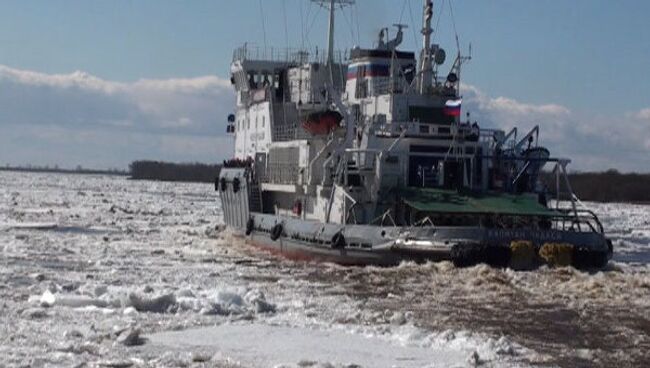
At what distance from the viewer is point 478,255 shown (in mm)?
19844

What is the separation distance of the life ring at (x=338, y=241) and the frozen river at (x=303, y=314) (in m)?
0.50

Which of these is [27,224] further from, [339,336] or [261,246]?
[339,336]

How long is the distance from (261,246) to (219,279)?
7.18 metres

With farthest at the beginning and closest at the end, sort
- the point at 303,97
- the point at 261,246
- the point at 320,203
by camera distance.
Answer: the point at 303,97 → the point at 261,246 → the point at 320,203

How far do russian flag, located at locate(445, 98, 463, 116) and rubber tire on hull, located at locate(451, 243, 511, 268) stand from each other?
5500 millimetres

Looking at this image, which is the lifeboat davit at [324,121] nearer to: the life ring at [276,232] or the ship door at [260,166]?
the life ring at [276,232]

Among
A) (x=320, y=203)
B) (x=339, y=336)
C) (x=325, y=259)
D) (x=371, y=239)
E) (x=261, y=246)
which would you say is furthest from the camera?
(x=261, y=246)

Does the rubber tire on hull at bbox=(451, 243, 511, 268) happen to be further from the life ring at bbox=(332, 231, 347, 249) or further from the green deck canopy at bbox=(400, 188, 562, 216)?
the life ring at bbox=(332, 231, 347, 249)

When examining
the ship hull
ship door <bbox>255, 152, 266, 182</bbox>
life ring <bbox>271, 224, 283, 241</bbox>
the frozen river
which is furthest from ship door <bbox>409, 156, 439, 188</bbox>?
ship door <bbox>255, 152, 266, 182</bbox>

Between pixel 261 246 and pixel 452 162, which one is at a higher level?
pixel 452 162

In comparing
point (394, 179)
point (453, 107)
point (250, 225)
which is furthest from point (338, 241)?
point (250, 225)

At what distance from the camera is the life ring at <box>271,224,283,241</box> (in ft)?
84.5

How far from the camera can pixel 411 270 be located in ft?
67.2

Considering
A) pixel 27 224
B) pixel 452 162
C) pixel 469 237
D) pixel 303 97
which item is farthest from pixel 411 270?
pixel 27 224
